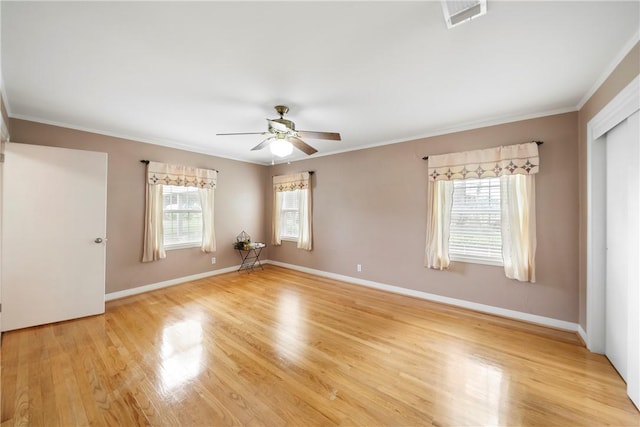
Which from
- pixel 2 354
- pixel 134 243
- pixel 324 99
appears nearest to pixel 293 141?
pixel 324 99

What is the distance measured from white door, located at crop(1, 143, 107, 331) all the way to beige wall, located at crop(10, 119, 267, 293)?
0.58 metres

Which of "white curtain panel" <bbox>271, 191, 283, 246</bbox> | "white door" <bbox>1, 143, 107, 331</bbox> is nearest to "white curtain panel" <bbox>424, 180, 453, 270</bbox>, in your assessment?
"white curtain panel" <bbox>271, 191, 283, 246</bbox>

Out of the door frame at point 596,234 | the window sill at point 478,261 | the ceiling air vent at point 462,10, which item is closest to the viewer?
the ceiling air vent at point 462,10

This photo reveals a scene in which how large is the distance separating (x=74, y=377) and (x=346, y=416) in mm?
2160

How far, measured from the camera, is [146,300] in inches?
140

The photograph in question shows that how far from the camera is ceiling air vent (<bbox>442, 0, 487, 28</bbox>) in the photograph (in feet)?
4.39

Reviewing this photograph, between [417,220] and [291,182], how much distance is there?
9.10ft

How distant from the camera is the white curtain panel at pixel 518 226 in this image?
2.84m

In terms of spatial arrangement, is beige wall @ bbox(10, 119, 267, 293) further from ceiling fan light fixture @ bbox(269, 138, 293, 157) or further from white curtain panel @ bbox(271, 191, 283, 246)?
ceiling fan light fixture @ bbox(269, 138, 293, 157)

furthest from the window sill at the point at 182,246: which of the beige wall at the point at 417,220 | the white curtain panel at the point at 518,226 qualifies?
the white curtain panel at the point at 518,226

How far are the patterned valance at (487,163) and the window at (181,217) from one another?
4.21 m

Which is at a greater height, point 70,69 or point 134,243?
point 70,69

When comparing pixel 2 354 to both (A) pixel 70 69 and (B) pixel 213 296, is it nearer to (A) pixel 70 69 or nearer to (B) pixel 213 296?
(B) pixel 213 296

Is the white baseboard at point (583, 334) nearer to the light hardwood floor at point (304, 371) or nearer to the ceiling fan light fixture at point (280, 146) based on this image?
the light hardwood floor at point (304, 371)
